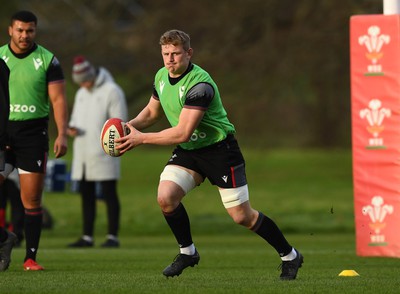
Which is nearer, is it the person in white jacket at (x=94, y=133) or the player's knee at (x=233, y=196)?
the player's knee at (x=233, y=196)

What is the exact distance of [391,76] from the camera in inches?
531

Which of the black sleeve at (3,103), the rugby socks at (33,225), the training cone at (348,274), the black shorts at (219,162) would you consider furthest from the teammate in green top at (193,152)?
the rugby socks at (33,225)

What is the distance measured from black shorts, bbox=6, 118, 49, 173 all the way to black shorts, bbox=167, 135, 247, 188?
6.06ft

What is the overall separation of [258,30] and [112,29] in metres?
5.16

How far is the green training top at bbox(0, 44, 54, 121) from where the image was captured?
11375mm

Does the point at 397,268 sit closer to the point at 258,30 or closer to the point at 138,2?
the point at 258,30

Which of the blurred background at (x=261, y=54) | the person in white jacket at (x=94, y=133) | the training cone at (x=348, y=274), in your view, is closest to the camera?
the training cone at (x=348, y=274)

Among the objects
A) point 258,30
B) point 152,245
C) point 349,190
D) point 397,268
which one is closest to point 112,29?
point 258,30

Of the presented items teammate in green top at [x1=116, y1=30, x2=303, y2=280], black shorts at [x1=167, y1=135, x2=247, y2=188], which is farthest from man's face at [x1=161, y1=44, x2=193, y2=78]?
black shorts at [x1=167, y1=135, x2=247, y2=188]

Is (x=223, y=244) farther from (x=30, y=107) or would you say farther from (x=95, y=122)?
(x=30, y=107)

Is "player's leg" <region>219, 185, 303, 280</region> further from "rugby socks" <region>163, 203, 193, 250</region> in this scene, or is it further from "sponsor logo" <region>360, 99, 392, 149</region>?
"sponsor logo" <region>360, 99, 392, 149</region>

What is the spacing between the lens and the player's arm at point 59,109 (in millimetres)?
11430

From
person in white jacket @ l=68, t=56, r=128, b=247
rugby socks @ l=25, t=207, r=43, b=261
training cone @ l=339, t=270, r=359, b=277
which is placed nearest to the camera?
training cone @ l=339, t=270, r=359, b=277

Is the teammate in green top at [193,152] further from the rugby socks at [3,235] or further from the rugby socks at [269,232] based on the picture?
the rugby socks at [3,235]
